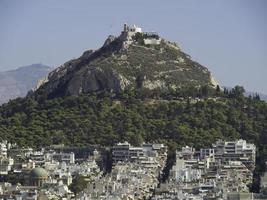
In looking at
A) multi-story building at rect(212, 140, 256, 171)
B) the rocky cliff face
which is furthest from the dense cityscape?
the rocky cliff face

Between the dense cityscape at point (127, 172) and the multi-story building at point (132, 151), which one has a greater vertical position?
the multi-story building at point (132, 151)

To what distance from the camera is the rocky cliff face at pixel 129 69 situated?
109938mm

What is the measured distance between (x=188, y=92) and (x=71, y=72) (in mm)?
12320

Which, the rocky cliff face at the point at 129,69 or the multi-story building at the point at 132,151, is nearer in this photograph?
the multi-story building at the point at 132,151

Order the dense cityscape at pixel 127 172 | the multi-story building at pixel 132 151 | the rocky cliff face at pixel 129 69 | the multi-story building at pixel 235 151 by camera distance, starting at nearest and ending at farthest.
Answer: the dense cityscape at pixel 127 172
the multi-story building at pixel 235 151
the multi-story building at pixel 132 151
the rocky cliff face at pixel 129 69

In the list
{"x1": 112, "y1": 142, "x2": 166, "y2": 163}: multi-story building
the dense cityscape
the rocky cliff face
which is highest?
the rocky cliff face

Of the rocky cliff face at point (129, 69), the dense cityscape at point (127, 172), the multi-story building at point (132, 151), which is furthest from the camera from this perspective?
the rocky cliff face at point (129, 69)

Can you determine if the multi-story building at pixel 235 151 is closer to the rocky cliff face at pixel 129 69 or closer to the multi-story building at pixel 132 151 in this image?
the multi-story building at pixel 132 151

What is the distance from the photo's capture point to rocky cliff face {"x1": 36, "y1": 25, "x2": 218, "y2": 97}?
361 ft

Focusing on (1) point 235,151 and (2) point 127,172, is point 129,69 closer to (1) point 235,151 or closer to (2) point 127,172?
(1) point 235,151

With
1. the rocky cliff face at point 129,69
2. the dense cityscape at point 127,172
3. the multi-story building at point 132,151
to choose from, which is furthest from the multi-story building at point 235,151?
the rocky cliff face at point 129,69

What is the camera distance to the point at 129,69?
365 ft

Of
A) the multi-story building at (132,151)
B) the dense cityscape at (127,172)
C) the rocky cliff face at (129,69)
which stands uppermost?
the rocky cliff face at (129,69)

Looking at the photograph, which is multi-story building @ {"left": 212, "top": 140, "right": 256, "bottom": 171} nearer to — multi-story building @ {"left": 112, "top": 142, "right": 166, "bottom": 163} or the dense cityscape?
the dense cityscape
